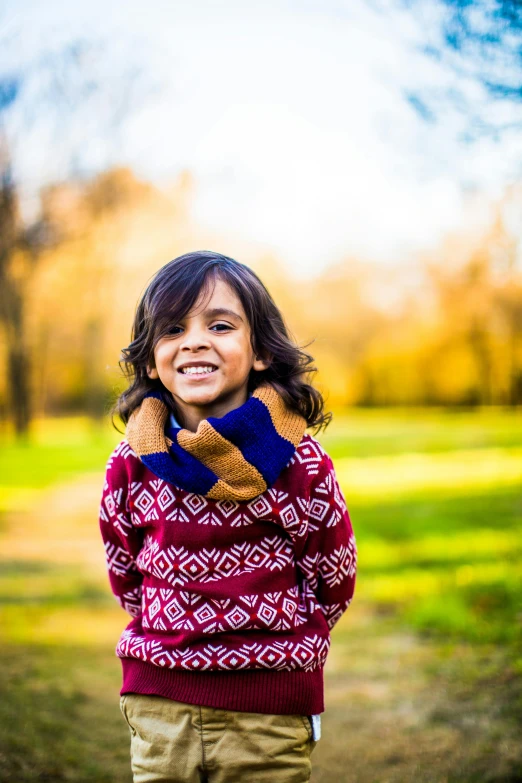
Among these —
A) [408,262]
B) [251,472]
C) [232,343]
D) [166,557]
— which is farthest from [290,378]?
[408,262]

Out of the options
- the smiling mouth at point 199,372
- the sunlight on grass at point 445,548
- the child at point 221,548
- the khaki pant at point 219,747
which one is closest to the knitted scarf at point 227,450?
the child at point 221,548

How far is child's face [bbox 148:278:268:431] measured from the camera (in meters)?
1.71

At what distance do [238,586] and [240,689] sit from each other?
230 millimetres

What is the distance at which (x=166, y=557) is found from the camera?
1662mm

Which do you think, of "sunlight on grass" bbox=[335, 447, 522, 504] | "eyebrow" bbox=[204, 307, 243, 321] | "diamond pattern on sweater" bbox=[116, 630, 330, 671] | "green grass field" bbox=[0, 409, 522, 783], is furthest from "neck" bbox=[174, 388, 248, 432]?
"sunlight on grass" bbox=[335, 447, 522, 504]

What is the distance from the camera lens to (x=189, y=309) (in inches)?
68.1

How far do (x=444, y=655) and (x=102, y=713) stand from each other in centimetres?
176

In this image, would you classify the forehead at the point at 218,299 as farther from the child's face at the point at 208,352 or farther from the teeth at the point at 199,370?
the teeth at the point at 199,370

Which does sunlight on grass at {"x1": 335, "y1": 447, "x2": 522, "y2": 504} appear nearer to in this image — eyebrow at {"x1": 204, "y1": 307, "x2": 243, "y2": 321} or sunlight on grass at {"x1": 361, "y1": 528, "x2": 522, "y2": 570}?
sunlight on grass at {"x1": 361, "y1": 528, "x2": 522, "y2": 570}

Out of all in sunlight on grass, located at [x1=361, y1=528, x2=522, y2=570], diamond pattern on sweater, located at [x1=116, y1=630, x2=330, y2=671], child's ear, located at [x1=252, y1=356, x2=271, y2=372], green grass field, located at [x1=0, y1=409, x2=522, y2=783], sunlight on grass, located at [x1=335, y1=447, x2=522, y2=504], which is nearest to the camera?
diamond pattern on sweater, located at [x1=116, y1=630, x2=330, y2=671]

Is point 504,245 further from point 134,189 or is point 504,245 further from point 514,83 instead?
point 134,189

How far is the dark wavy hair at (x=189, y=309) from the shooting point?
1748mm

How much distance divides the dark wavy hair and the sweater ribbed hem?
2.06 feet

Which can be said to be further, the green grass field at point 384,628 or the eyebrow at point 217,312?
the green grass field at point 384,628
